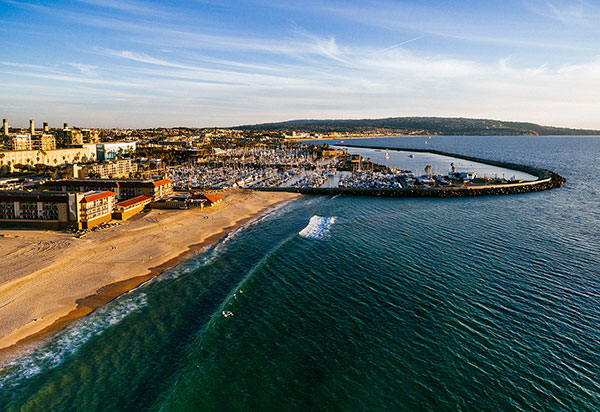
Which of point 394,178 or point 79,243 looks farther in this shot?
point 394,178

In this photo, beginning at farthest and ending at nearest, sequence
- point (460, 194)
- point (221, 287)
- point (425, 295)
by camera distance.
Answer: point (460, 194) < point (221, 287) < point (425, 295)

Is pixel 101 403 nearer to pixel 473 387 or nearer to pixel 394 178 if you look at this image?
pixel 473 387

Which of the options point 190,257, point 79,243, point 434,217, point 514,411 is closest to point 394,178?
point 434,217

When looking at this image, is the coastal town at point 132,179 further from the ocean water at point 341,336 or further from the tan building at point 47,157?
the ocean water at point 341,336

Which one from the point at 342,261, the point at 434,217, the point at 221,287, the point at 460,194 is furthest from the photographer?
the point at 460,194

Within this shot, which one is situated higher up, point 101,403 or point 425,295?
point 425,295

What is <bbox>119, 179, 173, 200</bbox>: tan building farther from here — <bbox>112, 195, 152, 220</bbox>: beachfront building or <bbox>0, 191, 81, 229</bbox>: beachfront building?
<bbox>0, 191, 81, 229</bbox>: beachfront building
